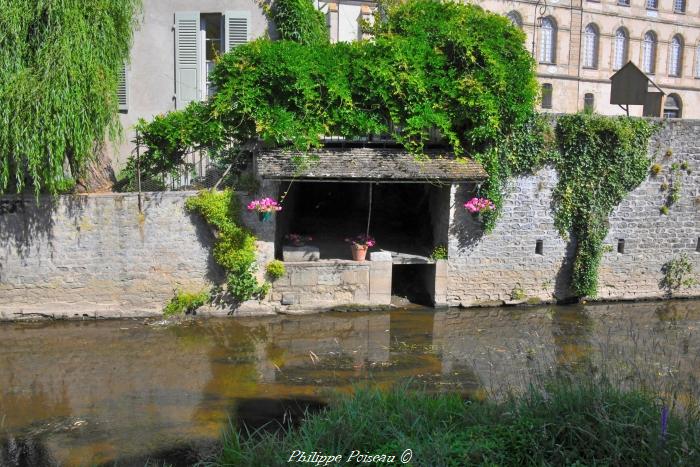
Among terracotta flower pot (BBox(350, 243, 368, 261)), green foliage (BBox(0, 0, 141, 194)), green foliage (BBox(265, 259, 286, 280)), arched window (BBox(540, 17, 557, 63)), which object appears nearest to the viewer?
green foliage (BBox(0, 0, 141, 194))

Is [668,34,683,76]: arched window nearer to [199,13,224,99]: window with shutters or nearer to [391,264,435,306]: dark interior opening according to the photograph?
[391,264,435,306]: dark interior opening

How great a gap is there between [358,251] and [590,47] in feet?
85.0

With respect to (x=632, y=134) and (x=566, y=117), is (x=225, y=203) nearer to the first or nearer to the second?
(x=566, y=117)

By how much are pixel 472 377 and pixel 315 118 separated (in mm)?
5311

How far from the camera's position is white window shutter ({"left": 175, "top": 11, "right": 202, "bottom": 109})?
13.0 metres

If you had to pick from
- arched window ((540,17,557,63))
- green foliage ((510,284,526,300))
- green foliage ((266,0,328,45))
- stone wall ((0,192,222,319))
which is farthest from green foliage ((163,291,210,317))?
arched window ((540,17,557,63))

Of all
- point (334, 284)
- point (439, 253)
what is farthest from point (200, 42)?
point (439, 253)

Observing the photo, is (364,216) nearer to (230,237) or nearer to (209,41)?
(230,237)

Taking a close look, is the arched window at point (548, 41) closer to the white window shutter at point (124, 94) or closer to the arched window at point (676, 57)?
the arched window at point (676, 57)

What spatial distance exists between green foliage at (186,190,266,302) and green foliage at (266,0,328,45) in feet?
12.7

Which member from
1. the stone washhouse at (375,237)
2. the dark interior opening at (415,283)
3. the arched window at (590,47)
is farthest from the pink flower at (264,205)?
the arched window at (590,47)

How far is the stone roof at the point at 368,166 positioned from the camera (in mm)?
10867

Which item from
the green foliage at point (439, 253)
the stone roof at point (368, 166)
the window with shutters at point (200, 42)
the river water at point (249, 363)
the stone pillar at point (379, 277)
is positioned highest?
the window with shutters at point (200, 42)

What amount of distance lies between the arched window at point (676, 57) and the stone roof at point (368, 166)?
91.9 ft
